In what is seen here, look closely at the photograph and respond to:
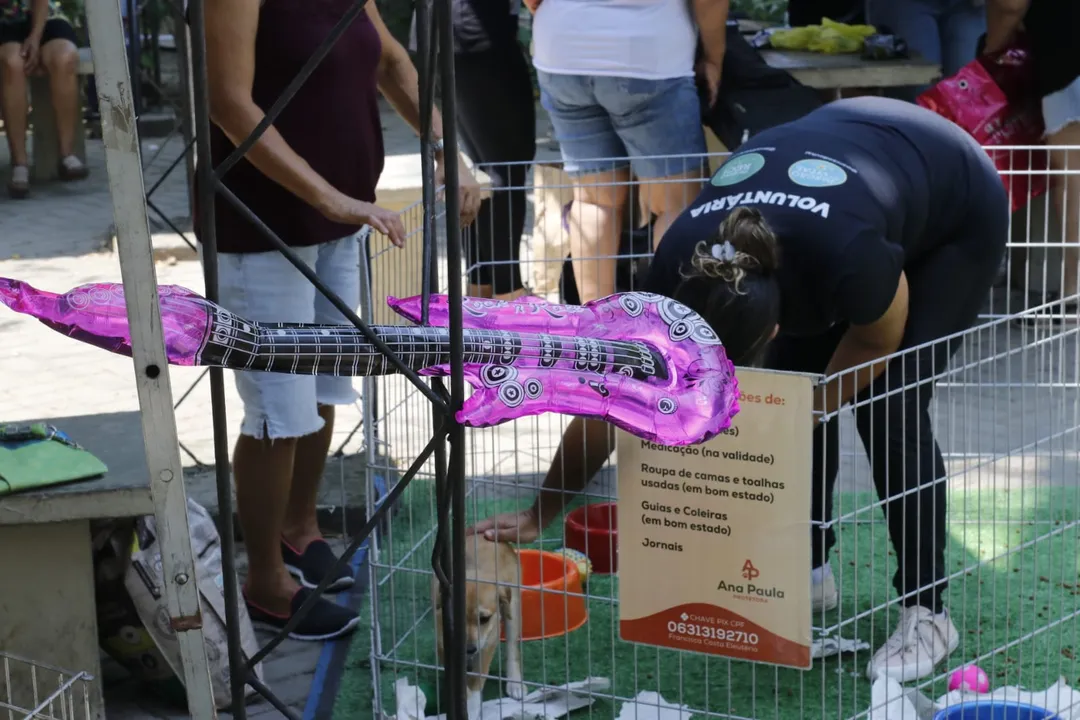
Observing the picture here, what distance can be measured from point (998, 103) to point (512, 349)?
129 inches

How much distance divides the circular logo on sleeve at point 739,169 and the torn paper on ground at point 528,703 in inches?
37.0

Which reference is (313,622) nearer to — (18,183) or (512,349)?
(512,349)

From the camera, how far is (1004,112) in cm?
465

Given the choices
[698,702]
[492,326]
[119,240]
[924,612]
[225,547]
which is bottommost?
[698,702]

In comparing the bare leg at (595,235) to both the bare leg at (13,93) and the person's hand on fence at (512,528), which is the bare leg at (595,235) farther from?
the bare leg at (13,93)

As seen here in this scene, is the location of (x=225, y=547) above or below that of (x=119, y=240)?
below

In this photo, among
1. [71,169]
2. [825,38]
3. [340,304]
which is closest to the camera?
[340,304]

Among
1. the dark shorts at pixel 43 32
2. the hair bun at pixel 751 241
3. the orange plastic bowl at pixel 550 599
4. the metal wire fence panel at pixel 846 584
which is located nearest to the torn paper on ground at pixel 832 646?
the metal wire fence panel at pixel 846 584

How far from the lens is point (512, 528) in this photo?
273cm

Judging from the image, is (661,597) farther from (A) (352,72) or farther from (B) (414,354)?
(A) (352,72)

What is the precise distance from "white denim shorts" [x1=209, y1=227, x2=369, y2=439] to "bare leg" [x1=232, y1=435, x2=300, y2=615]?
4cm

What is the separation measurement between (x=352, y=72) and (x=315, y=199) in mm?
444

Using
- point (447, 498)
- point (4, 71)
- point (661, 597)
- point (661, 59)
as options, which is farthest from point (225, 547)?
point (4, 71)

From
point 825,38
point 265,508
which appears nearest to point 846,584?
point 265,508
